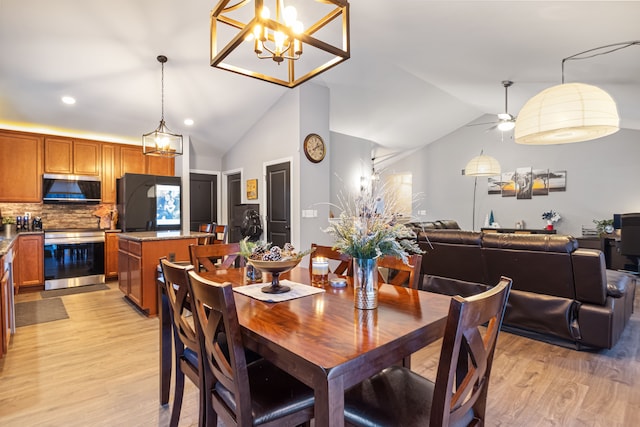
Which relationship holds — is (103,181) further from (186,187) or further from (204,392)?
(204,392)

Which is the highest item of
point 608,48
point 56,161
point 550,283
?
point 608,48

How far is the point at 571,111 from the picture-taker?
7.63ft

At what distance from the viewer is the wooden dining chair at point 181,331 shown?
1358mm

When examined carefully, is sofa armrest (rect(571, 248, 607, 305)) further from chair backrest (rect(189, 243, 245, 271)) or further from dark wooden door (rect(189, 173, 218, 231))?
dark wooden door (rect(189, 173, 218, 231))

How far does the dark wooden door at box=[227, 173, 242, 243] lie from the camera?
20.3ft

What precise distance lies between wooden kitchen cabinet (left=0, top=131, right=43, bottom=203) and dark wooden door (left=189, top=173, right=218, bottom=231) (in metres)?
2.27

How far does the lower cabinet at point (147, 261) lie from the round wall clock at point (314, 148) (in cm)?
211

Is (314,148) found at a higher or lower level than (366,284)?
higher

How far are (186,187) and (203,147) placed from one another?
877mm

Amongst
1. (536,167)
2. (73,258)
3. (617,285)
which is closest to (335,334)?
(617,285)

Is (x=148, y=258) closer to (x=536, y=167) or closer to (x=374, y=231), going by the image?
(x=374, y=231)

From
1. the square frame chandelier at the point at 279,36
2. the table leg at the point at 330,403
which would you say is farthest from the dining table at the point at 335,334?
the square frame chandelier at the point at 279,36

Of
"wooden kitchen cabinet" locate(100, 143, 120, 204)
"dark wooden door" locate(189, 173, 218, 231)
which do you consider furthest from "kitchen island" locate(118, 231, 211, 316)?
"dark wooden door" locate(189, 173, 218, 231)

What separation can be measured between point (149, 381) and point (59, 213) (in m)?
4.63
